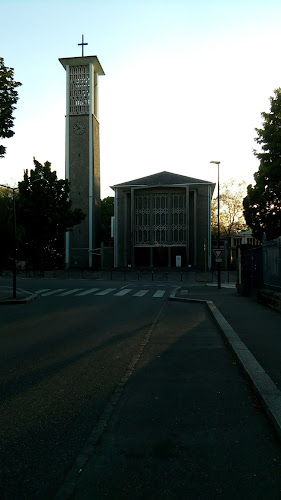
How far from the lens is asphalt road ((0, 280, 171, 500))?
3.72 meters

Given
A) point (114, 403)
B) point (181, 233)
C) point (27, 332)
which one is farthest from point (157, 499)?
point (181, 233)

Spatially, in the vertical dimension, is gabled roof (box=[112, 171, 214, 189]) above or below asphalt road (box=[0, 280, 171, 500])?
above

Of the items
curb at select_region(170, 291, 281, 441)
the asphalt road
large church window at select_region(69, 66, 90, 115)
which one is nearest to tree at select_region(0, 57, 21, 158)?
the asphalt road

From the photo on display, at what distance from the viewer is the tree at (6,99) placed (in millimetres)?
17812

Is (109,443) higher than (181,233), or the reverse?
(181,233)

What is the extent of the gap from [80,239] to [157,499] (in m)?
63.9

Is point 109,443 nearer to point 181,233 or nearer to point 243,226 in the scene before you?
point 181,233

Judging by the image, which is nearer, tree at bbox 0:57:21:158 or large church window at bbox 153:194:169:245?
tree at bbox 0:57:21:158

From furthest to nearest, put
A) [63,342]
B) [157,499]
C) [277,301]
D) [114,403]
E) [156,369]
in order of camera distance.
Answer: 1. [277,301]
2. [63,342]
3. [156,369]
4. [114,403]
5. [157,499]

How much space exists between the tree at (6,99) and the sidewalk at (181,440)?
12935mm

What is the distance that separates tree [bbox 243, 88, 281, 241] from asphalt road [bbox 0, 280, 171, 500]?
2096 centimetres

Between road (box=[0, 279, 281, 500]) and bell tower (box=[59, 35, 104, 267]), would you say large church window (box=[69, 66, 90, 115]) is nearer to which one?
bell tower (box=[59, 35, 104, 267])

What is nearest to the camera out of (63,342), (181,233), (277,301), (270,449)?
(270,449)

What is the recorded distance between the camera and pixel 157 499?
322 cm
